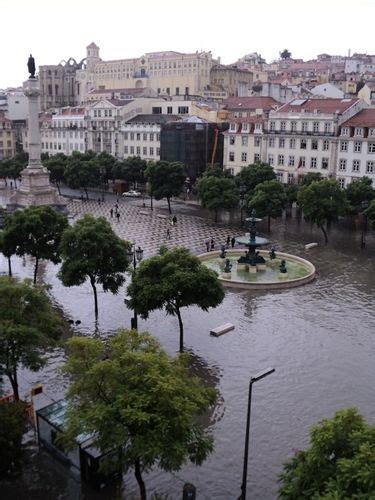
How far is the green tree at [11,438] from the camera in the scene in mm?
16812

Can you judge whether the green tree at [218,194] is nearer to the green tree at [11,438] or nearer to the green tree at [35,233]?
the green tree at [35,233]

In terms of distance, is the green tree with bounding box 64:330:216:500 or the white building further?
the white building

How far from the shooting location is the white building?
2512 inches

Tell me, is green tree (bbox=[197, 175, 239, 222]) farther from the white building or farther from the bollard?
the bollard

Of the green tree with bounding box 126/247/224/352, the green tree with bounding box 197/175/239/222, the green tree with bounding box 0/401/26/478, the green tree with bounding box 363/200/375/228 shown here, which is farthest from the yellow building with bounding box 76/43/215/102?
the green tree with bounding box 0/401/26/478

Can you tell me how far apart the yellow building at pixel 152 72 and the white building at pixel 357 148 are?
6308 cm

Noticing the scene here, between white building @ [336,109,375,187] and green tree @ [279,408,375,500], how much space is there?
54927 millimetres

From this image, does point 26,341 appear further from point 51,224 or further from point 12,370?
point 51,224

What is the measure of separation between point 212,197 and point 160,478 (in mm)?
43064

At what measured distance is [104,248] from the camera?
30.0m

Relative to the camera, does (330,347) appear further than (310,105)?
No

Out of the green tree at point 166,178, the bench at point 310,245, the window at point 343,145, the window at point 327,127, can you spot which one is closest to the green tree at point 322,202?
the bench at point 310,245

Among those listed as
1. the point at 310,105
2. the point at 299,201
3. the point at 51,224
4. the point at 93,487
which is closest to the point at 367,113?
the point at 310,105

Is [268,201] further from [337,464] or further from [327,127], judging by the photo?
[337,464]
